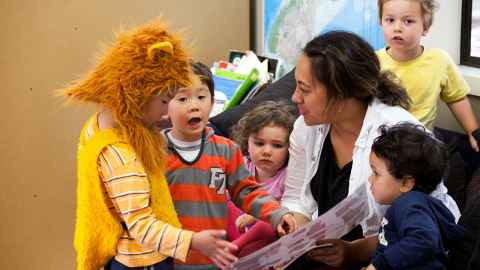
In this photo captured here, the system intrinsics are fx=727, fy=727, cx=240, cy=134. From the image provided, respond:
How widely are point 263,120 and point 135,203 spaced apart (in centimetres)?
82

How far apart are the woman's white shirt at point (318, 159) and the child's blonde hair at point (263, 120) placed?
15 centimetres

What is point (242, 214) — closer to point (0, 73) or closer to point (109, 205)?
point (109, 205)

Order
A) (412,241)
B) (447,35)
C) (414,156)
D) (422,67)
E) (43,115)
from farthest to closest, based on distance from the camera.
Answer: (43,115)
(447,35)
(422,67)
(414,156)
(412,241)

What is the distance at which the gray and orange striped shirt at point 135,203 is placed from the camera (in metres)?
1.60

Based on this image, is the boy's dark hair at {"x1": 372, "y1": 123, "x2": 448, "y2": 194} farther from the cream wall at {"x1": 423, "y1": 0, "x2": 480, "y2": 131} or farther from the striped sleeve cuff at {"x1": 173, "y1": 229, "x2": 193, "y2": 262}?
the cream wall at {"x1": 423, "y1": 0, "x2": 480, "y2": 131}

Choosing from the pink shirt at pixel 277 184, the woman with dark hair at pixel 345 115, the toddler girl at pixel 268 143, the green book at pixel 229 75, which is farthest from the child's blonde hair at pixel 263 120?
the green book at pixel 229 75

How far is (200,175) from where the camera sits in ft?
6.44

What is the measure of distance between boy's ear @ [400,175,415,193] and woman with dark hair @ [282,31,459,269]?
0.12 metres

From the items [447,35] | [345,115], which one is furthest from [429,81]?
[345,115]

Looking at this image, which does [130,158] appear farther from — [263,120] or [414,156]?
[263,120]

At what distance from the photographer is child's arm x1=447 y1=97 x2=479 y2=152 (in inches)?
95.3

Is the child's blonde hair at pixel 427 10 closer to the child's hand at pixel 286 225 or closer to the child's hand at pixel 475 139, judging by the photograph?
the child's hand at pixel 475 139

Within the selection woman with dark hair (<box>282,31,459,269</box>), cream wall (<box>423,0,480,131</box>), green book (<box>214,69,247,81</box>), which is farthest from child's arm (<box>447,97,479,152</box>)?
green book (<box>214,69,247,81</box>)

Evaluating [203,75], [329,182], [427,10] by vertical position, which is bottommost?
[329,182]
